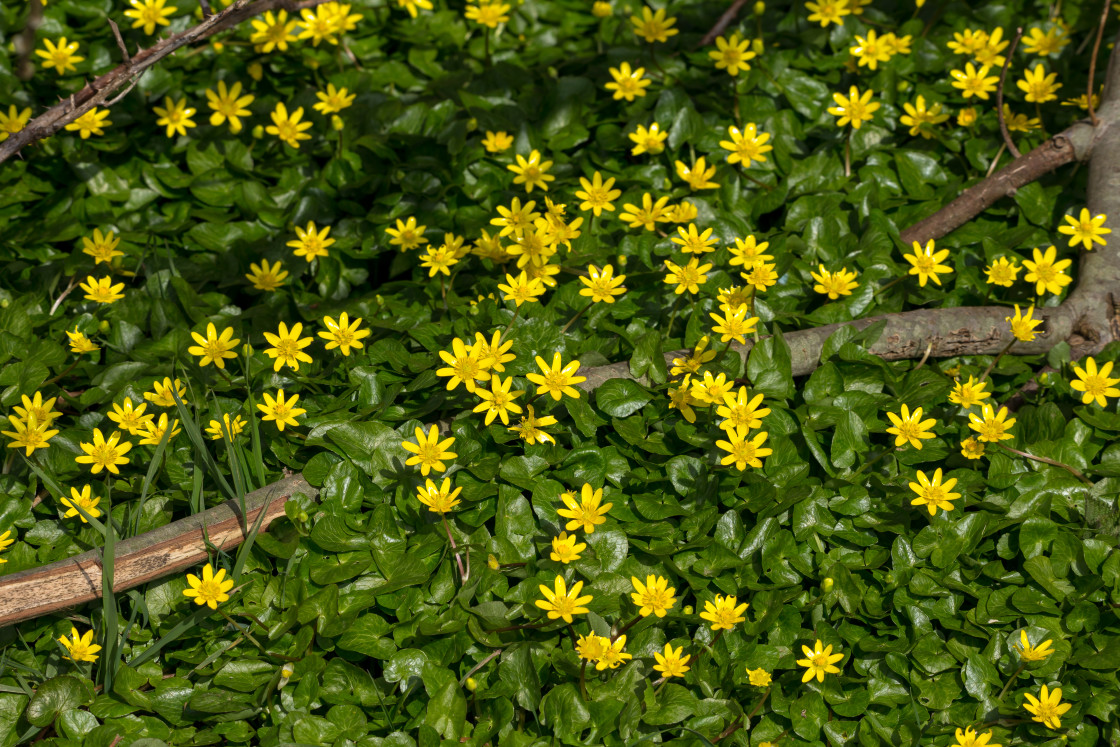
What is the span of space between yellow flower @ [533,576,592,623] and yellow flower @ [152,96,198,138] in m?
2.35

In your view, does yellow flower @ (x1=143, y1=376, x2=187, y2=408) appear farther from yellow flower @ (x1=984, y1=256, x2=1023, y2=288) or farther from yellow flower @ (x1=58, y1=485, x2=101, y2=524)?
yellow flower @ (x1=984, y1=256, x2=1023, y2=288)

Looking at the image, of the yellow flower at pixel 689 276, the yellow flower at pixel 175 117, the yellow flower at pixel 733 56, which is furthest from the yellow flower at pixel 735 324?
the yellow flower at pixel 175 117

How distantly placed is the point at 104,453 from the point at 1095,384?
9.55 feet

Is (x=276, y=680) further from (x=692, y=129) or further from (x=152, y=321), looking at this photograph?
(x=692, y=129)

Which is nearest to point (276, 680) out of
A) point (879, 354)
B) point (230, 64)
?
point (879, 354)

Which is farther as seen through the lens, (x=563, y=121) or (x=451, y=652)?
(x=563, y=121)

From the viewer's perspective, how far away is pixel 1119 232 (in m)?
3.20

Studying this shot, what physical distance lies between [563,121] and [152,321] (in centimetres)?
170

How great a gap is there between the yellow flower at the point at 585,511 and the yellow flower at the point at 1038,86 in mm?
2459

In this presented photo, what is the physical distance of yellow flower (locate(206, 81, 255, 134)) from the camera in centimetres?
351

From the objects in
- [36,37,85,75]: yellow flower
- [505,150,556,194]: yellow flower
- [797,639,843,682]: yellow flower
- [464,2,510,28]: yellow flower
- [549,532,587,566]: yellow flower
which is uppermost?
[36,37,85,75]: yellow flower

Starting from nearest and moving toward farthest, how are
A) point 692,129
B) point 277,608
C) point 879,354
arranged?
point 277,608, point 879,354, point 692,129

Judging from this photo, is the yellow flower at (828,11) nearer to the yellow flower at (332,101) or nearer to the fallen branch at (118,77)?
the yellow flower at (332,101)

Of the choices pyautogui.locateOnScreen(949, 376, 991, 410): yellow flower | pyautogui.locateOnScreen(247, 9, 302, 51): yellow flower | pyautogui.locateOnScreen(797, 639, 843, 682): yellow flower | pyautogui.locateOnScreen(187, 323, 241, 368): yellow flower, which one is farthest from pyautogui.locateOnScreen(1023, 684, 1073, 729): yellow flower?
pyautogui.locateOnScreen(247, 9, 302, 51): yellow flower
